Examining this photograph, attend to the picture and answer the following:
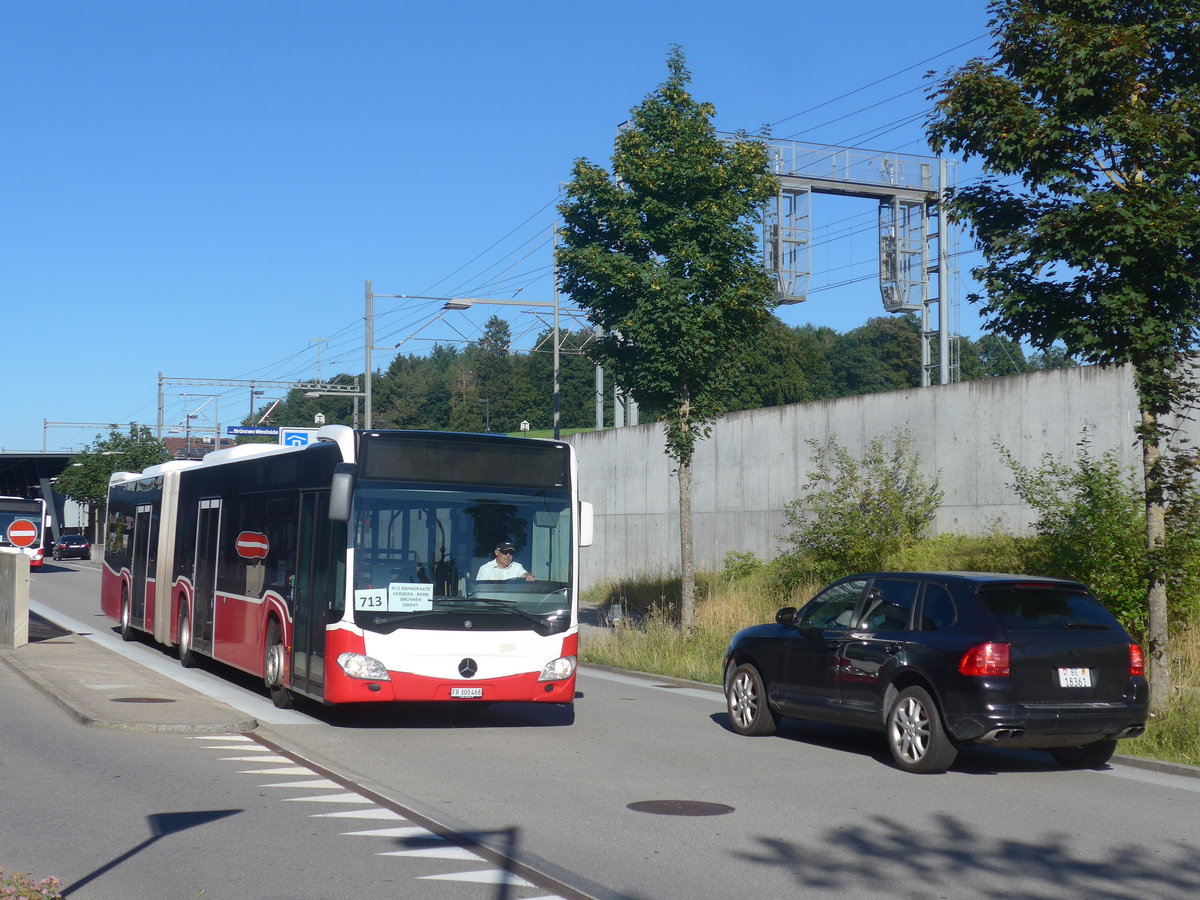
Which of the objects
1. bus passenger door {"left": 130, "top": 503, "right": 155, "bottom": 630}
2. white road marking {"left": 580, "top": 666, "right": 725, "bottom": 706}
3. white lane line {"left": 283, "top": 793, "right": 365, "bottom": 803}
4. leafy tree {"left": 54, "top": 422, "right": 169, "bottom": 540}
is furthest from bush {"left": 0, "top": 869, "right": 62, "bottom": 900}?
leafy tree {"left": 54, "top": 422, "right": 169, "bottom": 540}

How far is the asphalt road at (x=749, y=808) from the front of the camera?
714 centimetres

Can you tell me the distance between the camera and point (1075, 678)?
10.5 metres

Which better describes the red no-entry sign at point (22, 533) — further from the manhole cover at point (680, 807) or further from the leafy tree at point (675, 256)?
the manhole cover at point (680, 807)

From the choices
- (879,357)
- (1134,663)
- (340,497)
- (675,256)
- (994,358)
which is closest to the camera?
(1134,663)

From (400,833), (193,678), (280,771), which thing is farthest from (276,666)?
(400,833)

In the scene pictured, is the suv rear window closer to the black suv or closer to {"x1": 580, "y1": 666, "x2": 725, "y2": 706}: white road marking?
the black suv

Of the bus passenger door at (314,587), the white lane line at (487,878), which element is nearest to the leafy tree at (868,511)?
the bus passenger door at (314,587)

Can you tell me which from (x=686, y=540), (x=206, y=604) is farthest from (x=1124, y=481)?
(x=206, y=604)

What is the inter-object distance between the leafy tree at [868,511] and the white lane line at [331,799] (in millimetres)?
14081

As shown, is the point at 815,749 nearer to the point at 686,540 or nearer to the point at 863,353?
the point at 686,540

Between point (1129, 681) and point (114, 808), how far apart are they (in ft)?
24.8

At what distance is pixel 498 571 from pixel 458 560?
42cm

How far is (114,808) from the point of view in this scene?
886 cm

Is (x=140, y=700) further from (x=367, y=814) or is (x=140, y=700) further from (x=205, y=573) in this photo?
(x=367, y=814)
